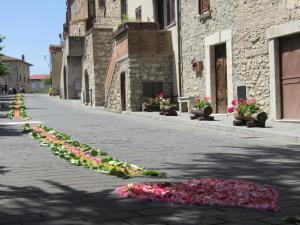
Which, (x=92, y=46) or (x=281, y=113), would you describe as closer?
(x=281, y=113)

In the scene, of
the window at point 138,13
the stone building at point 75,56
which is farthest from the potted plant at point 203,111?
the stone building at point 75,56

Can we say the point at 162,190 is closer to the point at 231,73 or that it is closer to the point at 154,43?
the point at 231,73

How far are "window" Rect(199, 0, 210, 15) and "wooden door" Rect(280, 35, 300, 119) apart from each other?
527 centimetres

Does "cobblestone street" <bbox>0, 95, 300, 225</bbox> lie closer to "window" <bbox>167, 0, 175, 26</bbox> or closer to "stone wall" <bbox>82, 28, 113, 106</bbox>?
"window" <bbox>167, 0, 175, 26</bbox>

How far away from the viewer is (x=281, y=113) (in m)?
16.1

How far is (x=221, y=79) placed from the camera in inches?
792

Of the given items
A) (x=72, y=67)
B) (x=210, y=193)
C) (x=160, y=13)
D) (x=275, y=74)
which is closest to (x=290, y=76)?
(x=275, y=74)

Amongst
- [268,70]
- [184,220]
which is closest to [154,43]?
[268,70]

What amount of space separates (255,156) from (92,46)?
25076mm

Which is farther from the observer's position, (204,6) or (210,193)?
(204,6)

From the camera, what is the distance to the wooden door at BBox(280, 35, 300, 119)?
15367 millimetres

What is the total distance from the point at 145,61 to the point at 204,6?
14.9 ft

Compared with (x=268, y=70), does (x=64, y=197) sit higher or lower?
lower

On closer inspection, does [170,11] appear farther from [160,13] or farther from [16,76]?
[16,76]
